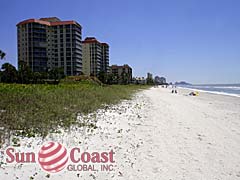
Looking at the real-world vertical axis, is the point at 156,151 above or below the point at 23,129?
below

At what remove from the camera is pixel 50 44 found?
89.0m

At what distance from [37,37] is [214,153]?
8717cm

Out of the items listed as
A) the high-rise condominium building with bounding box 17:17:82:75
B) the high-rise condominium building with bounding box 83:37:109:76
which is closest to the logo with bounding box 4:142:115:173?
the high-rise condominium building with bounding box 17:17:82:75

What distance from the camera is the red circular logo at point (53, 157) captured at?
489 cm

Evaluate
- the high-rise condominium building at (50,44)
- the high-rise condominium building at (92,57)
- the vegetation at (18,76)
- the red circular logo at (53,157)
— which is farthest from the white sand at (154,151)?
the high-rise condominium building at (92,57)

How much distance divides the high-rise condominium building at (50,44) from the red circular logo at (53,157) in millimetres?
79658

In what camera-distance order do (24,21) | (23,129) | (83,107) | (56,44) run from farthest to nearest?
(56,44) → (24,21) → (83,107) → (23,129)

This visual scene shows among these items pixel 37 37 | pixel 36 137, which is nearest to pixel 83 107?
pixel 36 137

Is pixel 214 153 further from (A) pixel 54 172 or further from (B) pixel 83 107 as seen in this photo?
(B) pixel 83 107

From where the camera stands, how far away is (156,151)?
6.19 m

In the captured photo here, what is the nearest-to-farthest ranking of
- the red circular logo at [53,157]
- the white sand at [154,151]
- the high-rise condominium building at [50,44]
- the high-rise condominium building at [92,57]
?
1. the white sand at [154,151]
2. the red circular logo at [53,157]
3. the high-rise condominium building at [50,44]
4. the high-rise condominium building at [92,57]

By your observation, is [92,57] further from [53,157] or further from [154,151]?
[53,157]

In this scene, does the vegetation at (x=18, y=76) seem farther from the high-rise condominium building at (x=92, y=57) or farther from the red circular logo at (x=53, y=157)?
the high-rise condominium building at (x=92, y=57)

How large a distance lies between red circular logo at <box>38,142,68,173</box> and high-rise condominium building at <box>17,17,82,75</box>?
79.7 metres
